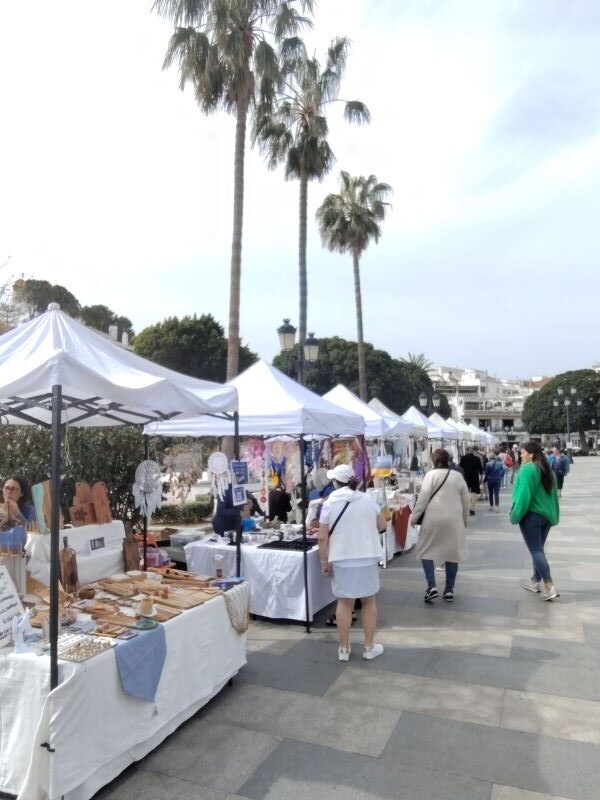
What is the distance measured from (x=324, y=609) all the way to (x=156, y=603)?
2.71 meters

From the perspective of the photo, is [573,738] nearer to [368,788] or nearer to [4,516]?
[368,788]

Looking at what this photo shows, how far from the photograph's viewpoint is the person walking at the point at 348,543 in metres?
4.46

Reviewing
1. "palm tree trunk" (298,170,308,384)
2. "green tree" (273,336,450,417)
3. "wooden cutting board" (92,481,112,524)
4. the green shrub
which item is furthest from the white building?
"wooden cutting board" (92,481,112,524)

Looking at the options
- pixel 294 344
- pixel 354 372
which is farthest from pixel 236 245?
pixel 354 372

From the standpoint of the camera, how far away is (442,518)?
606 centimetres

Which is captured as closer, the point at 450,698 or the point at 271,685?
the point at 450,698

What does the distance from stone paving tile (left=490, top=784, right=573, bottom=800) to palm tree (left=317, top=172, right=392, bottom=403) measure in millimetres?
19948

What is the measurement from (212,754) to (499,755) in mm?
1575

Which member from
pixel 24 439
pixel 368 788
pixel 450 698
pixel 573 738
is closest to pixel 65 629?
pixel 368 788

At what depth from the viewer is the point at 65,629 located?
3.38 metres

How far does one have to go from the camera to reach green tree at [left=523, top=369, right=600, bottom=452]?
7056 cm

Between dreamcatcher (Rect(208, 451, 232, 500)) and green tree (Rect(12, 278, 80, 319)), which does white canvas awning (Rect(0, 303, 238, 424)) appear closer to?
dreamcatcher (Rect(208, 451, 232, 500))

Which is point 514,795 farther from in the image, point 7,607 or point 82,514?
point 82,514

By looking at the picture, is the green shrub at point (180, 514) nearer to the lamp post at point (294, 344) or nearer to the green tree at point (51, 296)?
the lamp post at point (294, 344)
